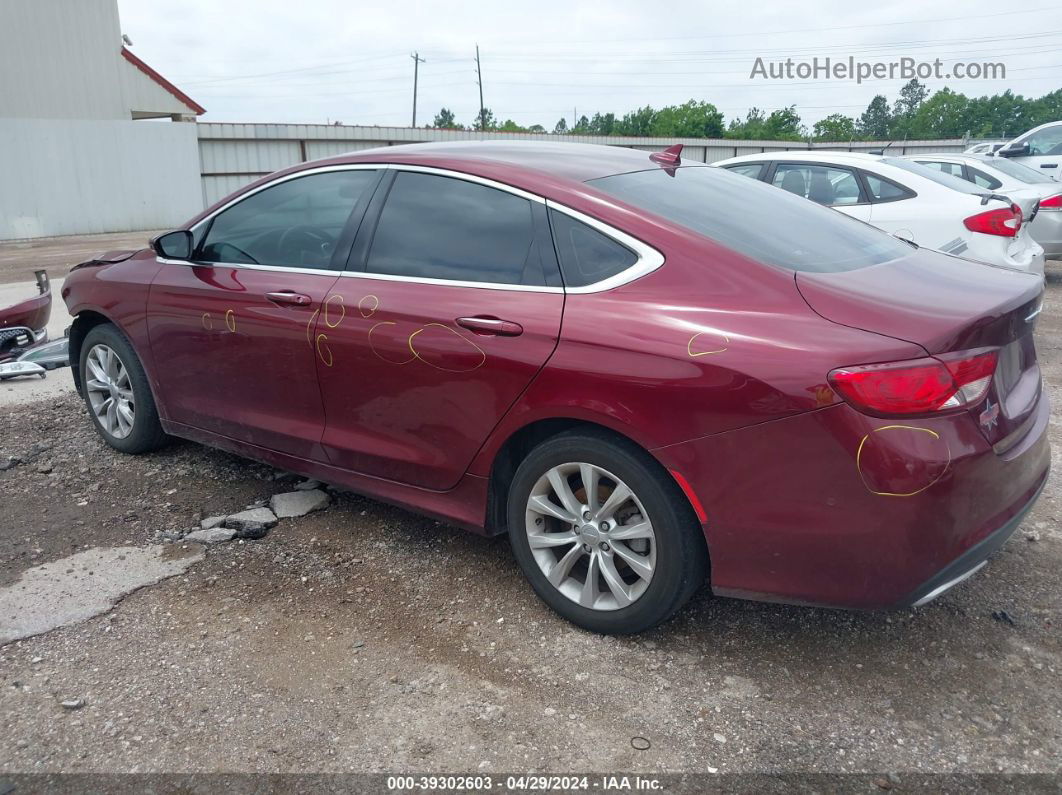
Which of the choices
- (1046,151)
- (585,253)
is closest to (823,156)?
(585,253)

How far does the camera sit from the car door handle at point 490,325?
3062mm

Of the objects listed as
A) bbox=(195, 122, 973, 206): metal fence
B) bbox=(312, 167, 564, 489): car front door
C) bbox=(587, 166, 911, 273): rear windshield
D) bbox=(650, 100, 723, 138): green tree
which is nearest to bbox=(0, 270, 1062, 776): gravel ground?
bbox=(312, 167, 564, 489): car front door

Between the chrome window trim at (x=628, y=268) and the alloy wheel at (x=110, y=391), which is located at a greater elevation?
the chrome window trim at (x=628, y=268)

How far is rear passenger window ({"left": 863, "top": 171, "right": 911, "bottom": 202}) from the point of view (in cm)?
773

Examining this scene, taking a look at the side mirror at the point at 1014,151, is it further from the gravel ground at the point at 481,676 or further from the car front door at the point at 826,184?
the gravel ground at the point at 481,676

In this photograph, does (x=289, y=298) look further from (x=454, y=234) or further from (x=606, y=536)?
(x=606, y=536)

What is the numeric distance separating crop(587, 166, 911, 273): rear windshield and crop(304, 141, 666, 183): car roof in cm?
12

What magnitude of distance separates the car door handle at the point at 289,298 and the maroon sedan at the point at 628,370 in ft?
0.04

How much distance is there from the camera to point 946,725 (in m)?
2.64

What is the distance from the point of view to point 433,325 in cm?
326

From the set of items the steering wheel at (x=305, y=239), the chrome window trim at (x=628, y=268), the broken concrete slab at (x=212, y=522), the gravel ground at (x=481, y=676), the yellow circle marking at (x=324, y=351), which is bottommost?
the broken concrete slab at (x=212, y=522)

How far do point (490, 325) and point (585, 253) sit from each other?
16.3 inches

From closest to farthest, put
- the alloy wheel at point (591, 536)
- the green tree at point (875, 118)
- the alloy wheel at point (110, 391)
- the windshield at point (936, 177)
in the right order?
the alloy wheel at point (591, 536) < the alloy wheel at point (110, 391) < the windshield at point (936, 177) < the green tree at point (875, 118)

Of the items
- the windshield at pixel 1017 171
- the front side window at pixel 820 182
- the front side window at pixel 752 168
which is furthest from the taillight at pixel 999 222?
the windshield at pixel 1017 171
